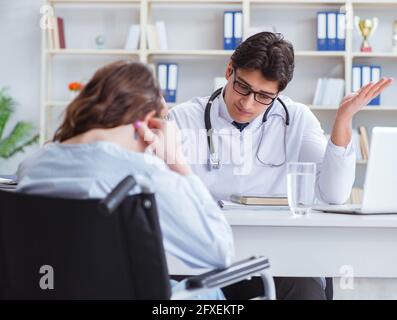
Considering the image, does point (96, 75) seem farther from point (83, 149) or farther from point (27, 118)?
point (27, 118)

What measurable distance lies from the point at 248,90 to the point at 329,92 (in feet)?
8.25

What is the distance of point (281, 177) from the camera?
2436 millimetres

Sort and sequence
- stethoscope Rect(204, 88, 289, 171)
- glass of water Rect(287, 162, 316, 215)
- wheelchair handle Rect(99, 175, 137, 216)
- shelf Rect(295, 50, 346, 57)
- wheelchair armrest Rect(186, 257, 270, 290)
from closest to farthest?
wheelchair handle Rect(99, 175, 137, 216)
wheelchair armrest Rect(186, 257, 270, 290)
glass of water Rect(287, 162, 316, 215)
stethoscope Rect(204, 88, 289, 171)
shelf Rect(295, 50, 346, 57)

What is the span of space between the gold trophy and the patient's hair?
11.8 ft

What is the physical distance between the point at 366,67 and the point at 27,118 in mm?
2351

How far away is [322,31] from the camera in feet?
15.5

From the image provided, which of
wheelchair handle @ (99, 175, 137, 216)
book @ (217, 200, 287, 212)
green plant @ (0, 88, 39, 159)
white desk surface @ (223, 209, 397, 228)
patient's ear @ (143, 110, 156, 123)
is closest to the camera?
wheelchair handle @ (99, 175, 137, 216)

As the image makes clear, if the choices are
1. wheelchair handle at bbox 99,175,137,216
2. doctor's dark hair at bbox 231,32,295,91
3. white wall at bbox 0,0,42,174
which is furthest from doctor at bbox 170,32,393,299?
white wall at bbox 0,0,42,174

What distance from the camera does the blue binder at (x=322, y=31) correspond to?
4.71m

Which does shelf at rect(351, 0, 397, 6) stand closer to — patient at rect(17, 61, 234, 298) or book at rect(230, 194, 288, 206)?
book at rect(230, 194, 288, 206)

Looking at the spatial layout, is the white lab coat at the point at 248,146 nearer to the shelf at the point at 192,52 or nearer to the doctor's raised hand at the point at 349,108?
the doctor's raised hand at the point at 349,108

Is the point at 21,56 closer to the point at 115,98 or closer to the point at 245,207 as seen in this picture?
the point at 245,207

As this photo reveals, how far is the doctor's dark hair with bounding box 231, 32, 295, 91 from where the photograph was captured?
229 cm

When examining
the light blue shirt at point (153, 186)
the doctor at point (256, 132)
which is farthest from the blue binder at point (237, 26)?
the light blue shirt at point (153, 186)
